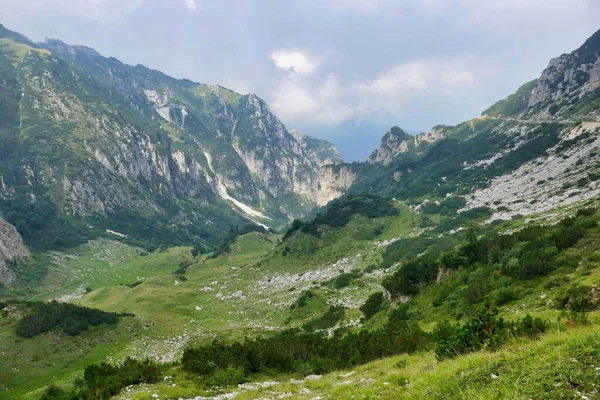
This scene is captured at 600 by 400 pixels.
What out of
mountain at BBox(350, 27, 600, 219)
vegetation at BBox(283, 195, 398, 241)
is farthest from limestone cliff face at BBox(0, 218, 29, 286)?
mountain at BBox(350, 27, 600, 219)

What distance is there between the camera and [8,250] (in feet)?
398

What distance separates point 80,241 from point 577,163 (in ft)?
612

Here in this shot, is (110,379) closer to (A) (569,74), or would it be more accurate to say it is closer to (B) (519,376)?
(B) (519,376)

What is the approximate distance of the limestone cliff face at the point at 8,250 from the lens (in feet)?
364

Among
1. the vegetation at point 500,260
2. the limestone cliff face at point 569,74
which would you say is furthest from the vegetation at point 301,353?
the limestone cliff face at point 569,74

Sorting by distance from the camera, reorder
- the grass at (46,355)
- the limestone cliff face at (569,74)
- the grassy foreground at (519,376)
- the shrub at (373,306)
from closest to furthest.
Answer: the grassy foreground at (519,376), the shrub at (373,306), the grass at (46,355), the limestone cliff face at (569,74)

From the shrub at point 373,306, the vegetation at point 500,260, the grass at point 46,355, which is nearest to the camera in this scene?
the vegetation at point 500,260

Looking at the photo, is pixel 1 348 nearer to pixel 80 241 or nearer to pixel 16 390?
pixel 16 390

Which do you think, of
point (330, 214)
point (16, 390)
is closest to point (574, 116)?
point (330, 214)

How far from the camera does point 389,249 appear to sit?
258ft

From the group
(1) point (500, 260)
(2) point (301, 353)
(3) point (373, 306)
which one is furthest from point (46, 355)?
(1) point (500, 260)

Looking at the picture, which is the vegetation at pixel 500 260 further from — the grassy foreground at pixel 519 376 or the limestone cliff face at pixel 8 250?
the limestone cliff face at pixel 8 250

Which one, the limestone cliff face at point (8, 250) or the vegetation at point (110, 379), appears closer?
the vegetation at point (110, 379)

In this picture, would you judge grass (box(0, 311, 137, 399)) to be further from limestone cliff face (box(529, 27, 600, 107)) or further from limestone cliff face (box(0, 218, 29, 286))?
limestone cliff face (box(529, 27, 600, 107))
